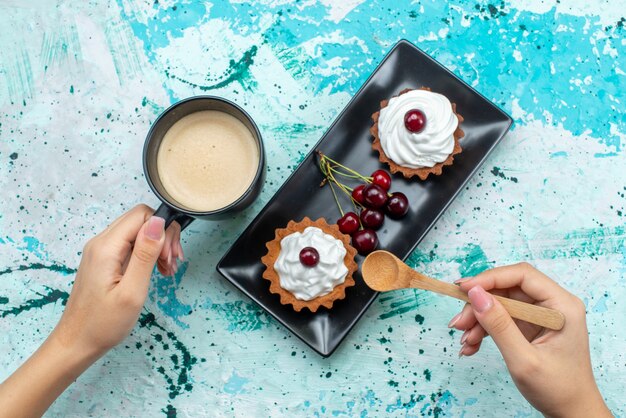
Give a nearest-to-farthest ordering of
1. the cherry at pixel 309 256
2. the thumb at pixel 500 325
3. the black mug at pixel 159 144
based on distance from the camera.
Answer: the thumb at pixel 500 325
the black mug at pixel 159 144
the cherry at pixel 309 256

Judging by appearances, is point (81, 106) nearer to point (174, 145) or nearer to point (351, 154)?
point (174, 145)

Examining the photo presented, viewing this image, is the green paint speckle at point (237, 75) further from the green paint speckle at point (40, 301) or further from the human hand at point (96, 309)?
the green paint speckle at point (40, 301)

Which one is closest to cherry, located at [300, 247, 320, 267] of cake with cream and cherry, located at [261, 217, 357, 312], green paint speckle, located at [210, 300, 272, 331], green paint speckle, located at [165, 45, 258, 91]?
cake with cream and cherry, located at [261, 217, 357, 312]

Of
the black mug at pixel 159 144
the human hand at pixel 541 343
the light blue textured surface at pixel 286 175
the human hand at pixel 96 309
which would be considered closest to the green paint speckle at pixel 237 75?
the light blue textured surface at pixel 286 175

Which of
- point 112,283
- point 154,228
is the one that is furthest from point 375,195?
point 112,283

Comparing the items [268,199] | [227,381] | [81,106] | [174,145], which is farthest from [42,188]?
[227,381]

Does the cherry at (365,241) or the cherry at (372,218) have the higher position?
the cherry at (372,218)

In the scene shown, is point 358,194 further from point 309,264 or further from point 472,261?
point 472,261
